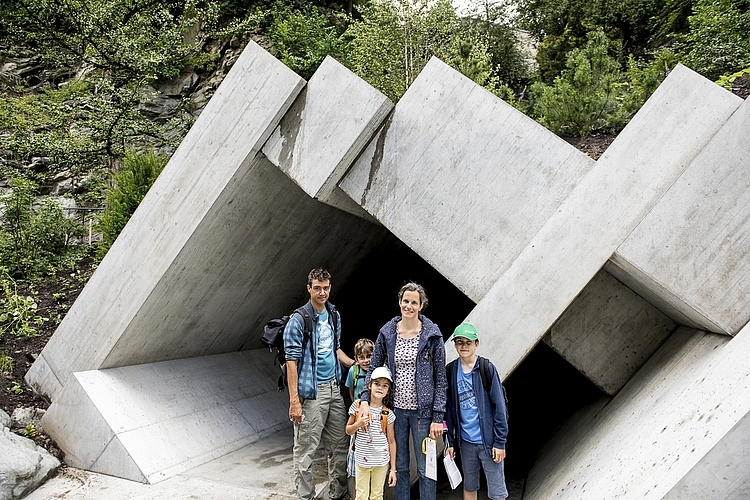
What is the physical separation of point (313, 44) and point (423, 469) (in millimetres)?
15762

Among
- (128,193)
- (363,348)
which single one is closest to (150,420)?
(363,348)

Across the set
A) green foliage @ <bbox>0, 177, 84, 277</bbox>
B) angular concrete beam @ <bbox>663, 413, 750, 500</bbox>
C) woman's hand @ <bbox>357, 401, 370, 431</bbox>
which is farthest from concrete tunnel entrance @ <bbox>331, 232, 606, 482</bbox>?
green foliage @ <bbox>0, 177, 84, 277</bbox>

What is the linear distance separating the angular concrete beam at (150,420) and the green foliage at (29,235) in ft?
15.5

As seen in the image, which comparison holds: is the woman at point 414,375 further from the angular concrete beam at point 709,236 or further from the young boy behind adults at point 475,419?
the angular concrete beam at point 709,236

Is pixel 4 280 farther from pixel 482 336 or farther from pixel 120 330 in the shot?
pixel 482 336

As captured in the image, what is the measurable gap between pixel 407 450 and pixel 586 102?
22.3ft

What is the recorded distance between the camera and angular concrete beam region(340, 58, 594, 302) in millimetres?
4348

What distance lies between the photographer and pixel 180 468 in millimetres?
5242

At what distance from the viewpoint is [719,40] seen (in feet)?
38.8

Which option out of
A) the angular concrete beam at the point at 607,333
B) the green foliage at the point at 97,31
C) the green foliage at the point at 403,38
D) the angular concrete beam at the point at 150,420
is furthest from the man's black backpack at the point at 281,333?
the green foliage at the point at 97,31

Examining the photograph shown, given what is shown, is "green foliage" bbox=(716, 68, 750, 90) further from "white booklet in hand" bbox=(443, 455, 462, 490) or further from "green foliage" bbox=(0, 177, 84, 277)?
"green foliage" bbox=(0, 177, 84, 277)

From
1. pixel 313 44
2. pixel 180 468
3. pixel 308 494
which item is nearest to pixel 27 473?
pixel 180 468

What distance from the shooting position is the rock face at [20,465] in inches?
182

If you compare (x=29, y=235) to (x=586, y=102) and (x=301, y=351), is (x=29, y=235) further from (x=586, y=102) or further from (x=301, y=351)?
(x=586, y=102)
